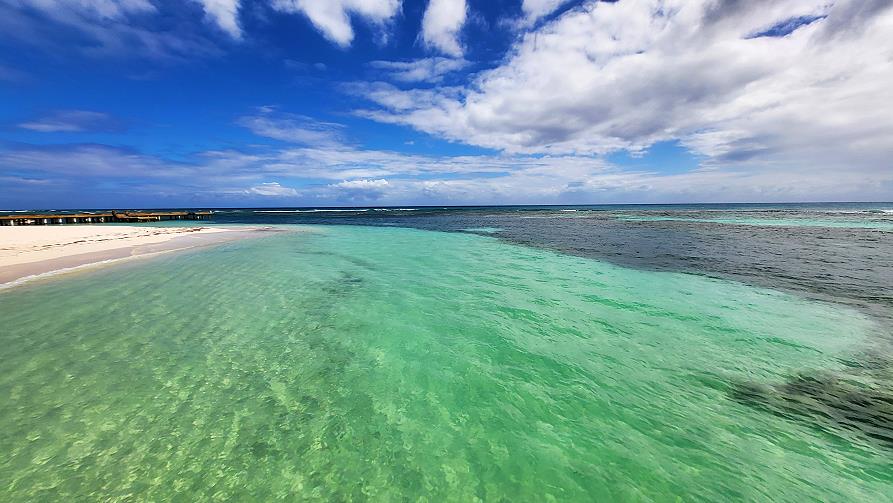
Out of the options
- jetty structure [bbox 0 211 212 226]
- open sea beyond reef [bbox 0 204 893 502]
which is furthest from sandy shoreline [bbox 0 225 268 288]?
jetty structure [bbox 0 211 212 226]

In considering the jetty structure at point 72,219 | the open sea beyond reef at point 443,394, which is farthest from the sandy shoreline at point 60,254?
the jetty structure at point 72,219

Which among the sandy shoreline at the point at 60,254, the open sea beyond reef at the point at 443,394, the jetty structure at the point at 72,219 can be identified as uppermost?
the jetty structure at the point at 72,219

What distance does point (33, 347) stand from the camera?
8.09m

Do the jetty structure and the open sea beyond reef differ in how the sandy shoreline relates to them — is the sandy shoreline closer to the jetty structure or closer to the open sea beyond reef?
the open sea beyond reef

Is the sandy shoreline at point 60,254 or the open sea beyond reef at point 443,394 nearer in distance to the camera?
the open sea beyond reef at point 443,394

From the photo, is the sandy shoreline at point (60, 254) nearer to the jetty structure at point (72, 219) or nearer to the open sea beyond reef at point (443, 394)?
the open sea beyond reef at point (443, 394)

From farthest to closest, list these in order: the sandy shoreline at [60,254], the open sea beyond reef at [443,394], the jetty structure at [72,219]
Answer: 1. the jetty structure at [72,219]
2. the sandy shoreline at [60,254]
3. the open sea beyond reef at [443,394]

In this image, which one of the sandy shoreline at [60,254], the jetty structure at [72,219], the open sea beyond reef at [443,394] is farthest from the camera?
the jetty structure at [72,219]

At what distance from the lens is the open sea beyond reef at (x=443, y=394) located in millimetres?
4539

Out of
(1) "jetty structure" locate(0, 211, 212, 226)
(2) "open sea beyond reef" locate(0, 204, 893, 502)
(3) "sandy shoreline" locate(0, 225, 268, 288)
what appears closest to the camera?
(2) "open sea beyond reef" locate(0, 204, 893, 502)

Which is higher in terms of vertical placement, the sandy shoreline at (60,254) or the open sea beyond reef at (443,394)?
the sandy shoreline at (60,254)

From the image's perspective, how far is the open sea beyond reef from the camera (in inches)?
179

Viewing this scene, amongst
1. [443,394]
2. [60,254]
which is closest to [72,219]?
[60,254]

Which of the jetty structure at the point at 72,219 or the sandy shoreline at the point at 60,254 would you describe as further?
the jetty structure at the point at 72,219
